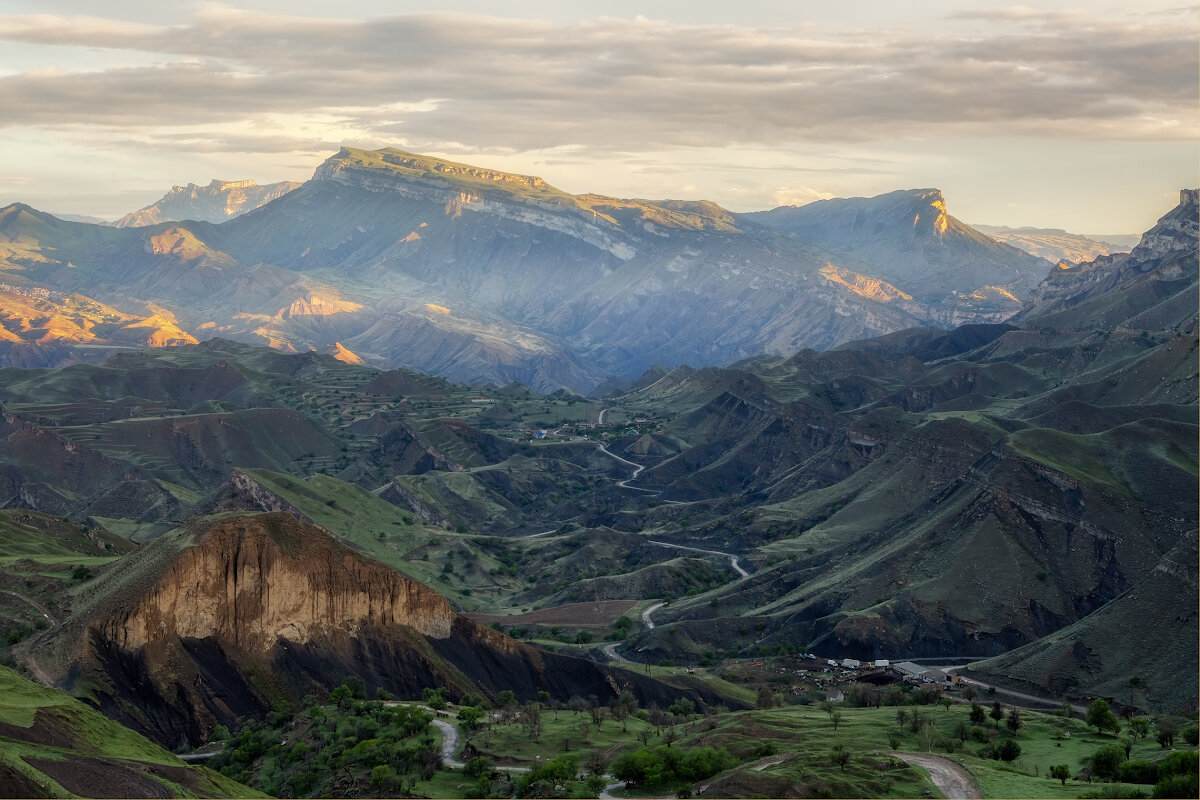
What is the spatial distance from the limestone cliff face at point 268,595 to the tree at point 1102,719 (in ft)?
190

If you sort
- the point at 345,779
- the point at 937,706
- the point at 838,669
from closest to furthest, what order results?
the point at 345,779
the point at 937,706
the point at 838,669

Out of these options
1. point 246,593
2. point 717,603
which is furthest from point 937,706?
point 717,603

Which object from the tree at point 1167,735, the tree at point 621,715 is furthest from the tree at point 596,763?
the tree at point 1167,735

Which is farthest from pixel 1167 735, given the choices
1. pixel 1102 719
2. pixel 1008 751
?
pixel 1008 751

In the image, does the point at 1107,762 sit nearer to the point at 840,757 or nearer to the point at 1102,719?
the point at 1102,719

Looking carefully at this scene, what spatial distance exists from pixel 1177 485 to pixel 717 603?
58.2 metres

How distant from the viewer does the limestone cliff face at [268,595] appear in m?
121

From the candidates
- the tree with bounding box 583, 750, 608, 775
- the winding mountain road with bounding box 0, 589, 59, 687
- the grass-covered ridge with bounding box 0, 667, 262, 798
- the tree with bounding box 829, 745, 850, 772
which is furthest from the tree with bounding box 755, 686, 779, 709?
the winding mountain road with bounding box 0, 589, 59, 687

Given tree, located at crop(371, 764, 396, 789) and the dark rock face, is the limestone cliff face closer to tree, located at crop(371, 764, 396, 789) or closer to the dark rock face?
the dark rock face

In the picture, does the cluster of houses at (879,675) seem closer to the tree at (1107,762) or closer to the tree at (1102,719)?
the tree at (1102,719)

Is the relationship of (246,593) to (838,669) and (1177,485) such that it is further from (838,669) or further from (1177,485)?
(1177,485)

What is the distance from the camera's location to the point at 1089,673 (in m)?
141

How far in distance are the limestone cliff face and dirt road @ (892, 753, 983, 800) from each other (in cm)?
5362

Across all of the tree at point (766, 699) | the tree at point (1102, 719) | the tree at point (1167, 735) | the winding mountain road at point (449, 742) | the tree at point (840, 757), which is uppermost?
the tree at point (840, 757)
